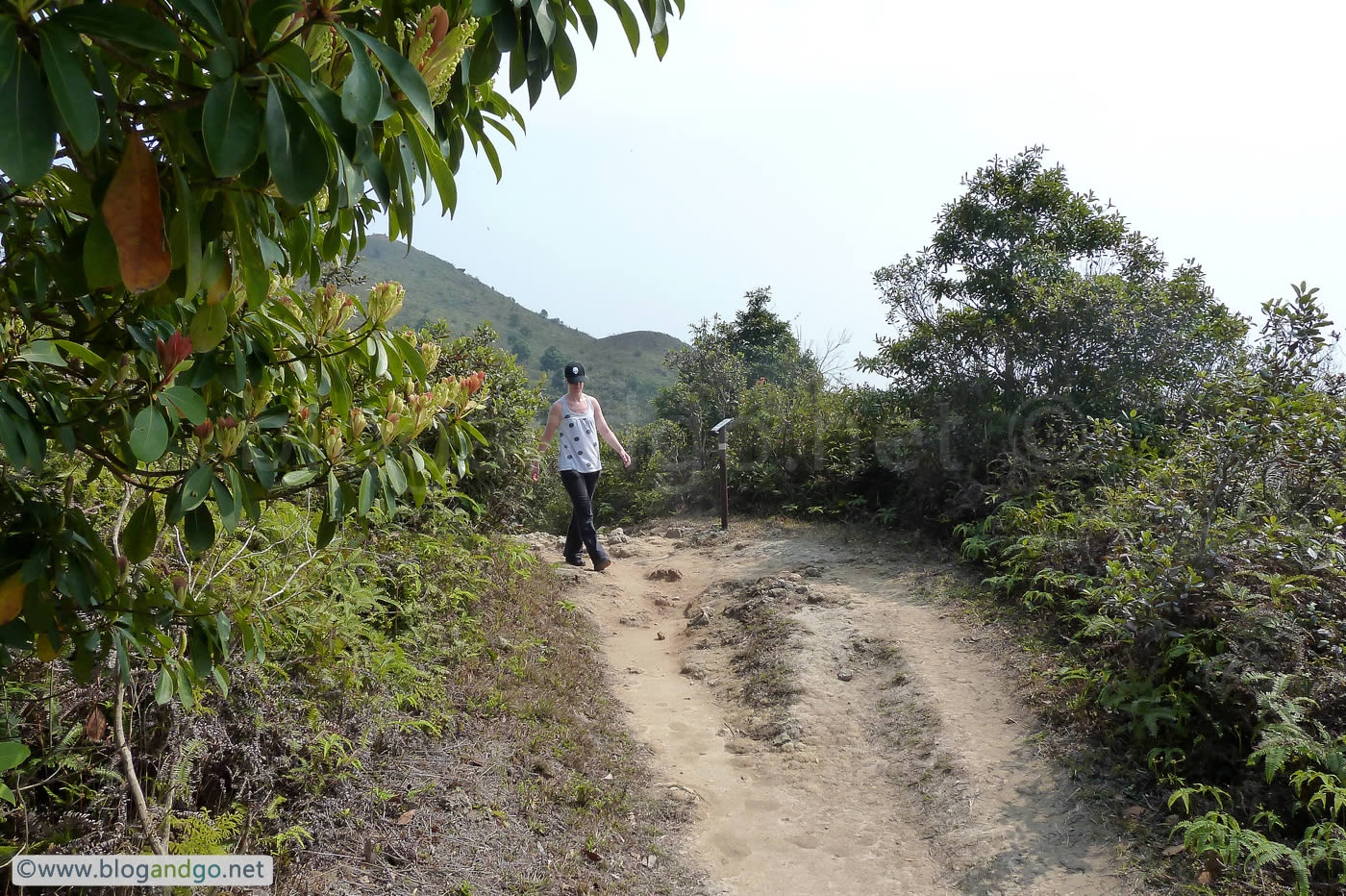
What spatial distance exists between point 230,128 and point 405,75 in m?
0.28

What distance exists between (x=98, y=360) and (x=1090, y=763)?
4.81 metres

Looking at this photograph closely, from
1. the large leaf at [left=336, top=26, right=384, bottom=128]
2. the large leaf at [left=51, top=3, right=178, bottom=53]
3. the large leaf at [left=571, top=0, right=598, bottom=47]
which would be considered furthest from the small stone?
the large leaf at [left=51, top=3, right=178, bottom=53]

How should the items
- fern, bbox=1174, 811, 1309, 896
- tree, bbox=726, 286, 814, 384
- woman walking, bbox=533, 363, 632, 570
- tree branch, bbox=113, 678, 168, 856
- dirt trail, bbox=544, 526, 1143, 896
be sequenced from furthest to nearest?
tree, bbox=726, 286, 814, 384 < woman walking, bbox=533, 363, 632, 570 < dirt trail, bbox=544, 526, 1143, 896 < fern, bbox=1174, 811, 1309, 896 < tree branch, bbox=113, 678, 168, 856

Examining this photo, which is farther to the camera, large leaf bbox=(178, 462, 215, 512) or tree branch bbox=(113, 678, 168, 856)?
tree branch bbox=(113, 678, 168, 856)

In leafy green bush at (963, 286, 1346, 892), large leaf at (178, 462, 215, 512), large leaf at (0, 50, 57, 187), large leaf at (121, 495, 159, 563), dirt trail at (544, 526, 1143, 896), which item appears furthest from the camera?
dirt trail at (544, 526, 1143, 896)

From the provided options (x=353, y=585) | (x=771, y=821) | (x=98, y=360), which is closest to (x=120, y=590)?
(x=98, y=360)

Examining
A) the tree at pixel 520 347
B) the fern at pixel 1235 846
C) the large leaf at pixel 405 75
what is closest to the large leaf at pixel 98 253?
the large leaf at pixel 405 75

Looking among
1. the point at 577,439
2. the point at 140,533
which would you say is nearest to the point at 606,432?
the point at 577,439

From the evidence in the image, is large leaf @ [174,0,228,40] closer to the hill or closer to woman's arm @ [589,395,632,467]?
woman's arm @ [589,395,632,467]

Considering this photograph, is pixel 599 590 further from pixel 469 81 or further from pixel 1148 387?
pixel 469 81

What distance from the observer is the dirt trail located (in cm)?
387

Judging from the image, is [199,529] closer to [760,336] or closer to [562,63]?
[562,63]

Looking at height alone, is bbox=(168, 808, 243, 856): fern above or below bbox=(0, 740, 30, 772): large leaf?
below

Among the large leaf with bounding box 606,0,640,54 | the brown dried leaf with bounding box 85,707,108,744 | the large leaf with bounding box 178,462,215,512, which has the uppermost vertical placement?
the large leaf with bounding box 606,0,640,54
